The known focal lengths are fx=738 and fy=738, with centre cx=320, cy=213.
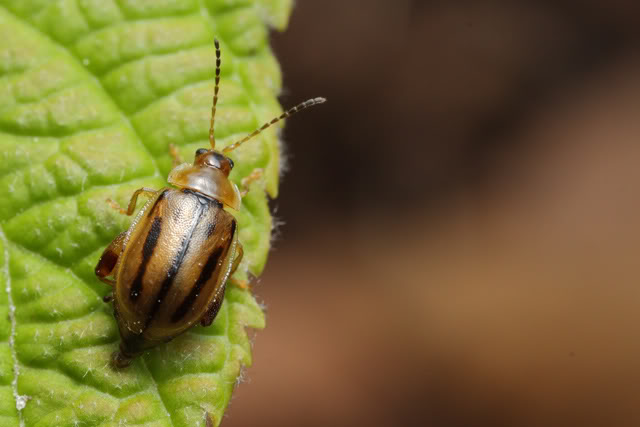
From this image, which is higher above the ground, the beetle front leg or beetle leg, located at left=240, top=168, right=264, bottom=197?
beetle leg, located at left=240, top=168, right=264, bottom=197

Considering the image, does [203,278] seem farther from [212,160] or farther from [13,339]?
[13,339]

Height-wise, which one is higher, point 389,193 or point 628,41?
point 628,41

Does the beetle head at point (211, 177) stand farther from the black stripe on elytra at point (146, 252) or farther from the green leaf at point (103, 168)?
the black stripe on elytra at point (146, 252)

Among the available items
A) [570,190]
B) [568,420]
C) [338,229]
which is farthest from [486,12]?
[568,420]

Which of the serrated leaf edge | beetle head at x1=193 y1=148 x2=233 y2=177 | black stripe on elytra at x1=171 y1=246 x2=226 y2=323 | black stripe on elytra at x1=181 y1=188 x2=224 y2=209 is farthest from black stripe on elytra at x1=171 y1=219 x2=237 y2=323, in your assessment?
the serrated leaf edge

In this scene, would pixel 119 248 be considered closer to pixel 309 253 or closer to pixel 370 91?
pixel 309 253

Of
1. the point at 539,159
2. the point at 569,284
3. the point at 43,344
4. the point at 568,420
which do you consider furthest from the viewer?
the point at 539,159

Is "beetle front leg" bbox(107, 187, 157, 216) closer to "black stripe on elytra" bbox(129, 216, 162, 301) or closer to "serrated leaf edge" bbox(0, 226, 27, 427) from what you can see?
"black stripe on elytra" bbox(129, 216, 162, 301)
